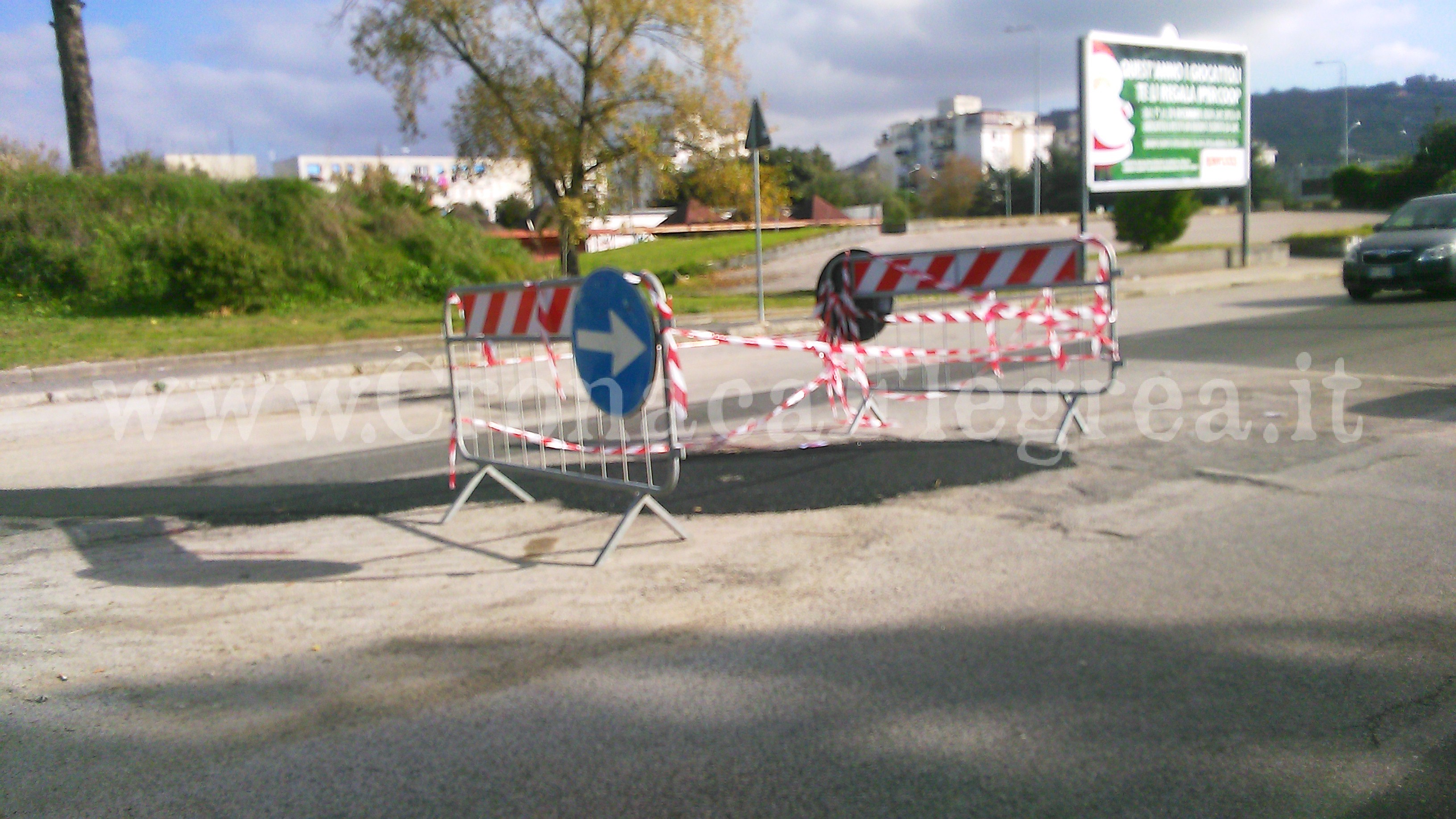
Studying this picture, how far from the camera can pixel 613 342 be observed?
5410 mm

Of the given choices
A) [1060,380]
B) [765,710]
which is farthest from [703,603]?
[1060,380]

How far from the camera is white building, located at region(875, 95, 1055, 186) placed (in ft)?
327

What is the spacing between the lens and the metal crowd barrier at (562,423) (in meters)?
5.32

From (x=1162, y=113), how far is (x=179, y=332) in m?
21.6

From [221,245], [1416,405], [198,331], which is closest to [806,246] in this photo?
[221,245]

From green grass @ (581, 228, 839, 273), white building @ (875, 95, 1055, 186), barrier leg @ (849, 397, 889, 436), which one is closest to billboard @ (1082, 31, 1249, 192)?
green grass @ (581, 228, 839, 273)

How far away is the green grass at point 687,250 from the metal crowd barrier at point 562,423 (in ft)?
68.6

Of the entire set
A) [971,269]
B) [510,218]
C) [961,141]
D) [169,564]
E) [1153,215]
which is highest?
[961,141]

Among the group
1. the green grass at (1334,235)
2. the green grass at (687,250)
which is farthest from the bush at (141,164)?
the green grass at (1334,235)

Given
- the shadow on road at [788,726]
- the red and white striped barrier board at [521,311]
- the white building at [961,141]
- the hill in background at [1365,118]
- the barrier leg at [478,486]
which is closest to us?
the shadow on road at [788,726]

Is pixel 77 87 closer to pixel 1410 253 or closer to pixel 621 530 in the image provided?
pixel 621 530

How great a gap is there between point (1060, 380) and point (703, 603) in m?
7.39

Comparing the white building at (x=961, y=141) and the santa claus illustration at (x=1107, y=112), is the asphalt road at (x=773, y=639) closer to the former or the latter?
the santa claus illustration at (x=1107, y=112)

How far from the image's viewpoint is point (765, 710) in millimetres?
3477
